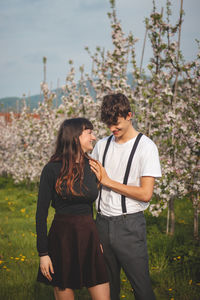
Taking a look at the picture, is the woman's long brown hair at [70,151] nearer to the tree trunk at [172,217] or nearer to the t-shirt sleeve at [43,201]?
the t-shirt sleeve at [43,201]

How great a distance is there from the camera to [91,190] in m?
2.36

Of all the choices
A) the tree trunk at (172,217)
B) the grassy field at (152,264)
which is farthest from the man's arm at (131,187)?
the tree trunk at (172,217)

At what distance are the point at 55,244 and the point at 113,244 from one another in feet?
1.68

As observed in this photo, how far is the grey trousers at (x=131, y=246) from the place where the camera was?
246 cm

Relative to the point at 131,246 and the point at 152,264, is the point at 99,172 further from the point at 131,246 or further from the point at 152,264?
the point at 152,264

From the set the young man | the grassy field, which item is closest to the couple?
the young man

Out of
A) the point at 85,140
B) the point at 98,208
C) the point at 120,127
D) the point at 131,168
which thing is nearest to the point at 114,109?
the point at 120,127

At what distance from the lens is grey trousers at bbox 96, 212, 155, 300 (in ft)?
8.06

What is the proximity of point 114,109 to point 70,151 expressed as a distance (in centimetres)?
56

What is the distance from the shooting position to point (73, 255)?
7.61 feet

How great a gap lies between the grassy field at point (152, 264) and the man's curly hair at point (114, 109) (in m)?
2.43

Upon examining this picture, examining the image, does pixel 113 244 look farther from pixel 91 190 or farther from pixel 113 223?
pixel 91 190

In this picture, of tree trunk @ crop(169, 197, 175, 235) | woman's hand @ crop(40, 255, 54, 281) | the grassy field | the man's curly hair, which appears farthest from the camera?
tree trunk @ crop(169, 197, 175, 235)

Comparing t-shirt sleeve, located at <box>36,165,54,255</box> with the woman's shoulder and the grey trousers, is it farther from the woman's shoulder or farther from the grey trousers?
the grey trousers
